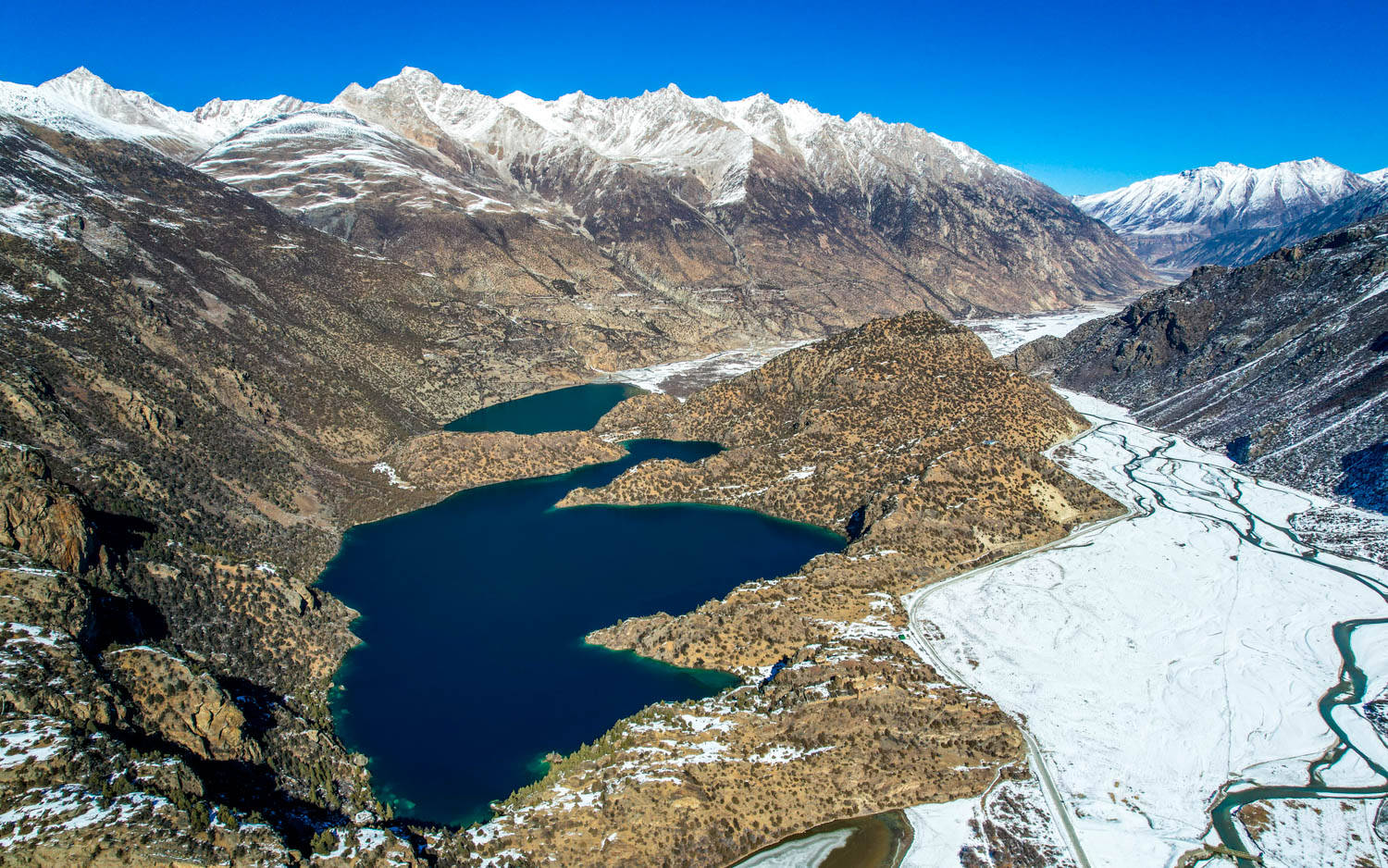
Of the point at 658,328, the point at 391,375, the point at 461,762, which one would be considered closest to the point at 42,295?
the point at 391,375

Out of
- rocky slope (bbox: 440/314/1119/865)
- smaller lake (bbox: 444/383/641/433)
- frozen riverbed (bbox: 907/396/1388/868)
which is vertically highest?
smaller lake (bbox: 444/383/641/433)

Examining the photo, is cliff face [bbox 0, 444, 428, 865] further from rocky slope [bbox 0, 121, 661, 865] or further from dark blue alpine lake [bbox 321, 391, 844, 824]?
dark blue alpine lake [bbox 321, 391, 844, 824]

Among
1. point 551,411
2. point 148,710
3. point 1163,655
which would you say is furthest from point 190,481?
point 1163,655

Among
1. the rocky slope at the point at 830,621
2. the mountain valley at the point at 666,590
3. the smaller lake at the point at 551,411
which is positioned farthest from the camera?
the smaller lake at the point at 551,411

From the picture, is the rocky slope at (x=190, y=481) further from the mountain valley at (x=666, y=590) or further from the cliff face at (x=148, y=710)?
the mountain valley at (x=666, y=590)

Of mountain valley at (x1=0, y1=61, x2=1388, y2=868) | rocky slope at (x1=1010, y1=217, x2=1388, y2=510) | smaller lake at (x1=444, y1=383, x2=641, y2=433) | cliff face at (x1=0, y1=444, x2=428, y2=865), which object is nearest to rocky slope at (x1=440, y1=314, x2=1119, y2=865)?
mountain valley at (x1=0, y1=61, x2=1388, y2=868)

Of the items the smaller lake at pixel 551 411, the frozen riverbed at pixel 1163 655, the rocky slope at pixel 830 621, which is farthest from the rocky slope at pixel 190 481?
the frozen riverbed at pixel 1163 655

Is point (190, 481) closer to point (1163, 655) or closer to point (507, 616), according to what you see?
point (507, 616)
